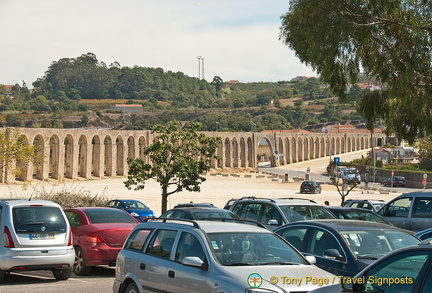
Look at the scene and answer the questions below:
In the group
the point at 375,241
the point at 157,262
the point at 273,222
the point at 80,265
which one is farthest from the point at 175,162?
the point at 157,262

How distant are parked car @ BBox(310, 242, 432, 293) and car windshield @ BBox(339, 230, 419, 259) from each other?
3272mm

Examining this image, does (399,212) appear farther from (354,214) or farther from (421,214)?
(354,214)

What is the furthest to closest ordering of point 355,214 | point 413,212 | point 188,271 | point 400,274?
point 413,212 → point 355,214 → point 188,271 → point 400,274

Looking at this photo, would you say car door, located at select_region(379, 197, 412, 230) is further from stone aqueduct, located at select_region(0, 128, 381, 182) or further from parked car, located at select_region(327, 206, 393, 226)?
stone aqueduct, located at select_region(0, 128, 381, 182)

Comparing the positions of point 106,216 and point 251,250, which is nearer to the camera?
point 251,250

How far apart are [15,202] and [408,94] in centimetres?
1275

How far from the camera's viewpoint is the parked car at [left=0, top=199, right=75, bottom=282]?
12117 mm

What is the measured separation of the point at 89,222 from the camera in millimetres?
13938

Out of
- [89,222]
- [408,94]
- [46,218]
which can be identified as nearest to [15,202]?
[46,218]

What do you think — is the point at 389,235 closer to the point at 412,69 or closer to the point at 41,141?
the point at 412,69

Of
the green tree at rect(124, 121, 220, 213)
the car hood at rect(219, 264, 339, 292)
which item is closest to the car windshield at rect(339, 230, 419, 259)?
the car hood at rect(219, 264, 339, 292)

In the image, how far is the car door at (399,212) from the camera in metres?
16.8

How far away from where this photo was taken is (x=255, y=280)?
6.96 m

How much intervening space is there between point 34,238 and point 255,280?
21.8 ft
